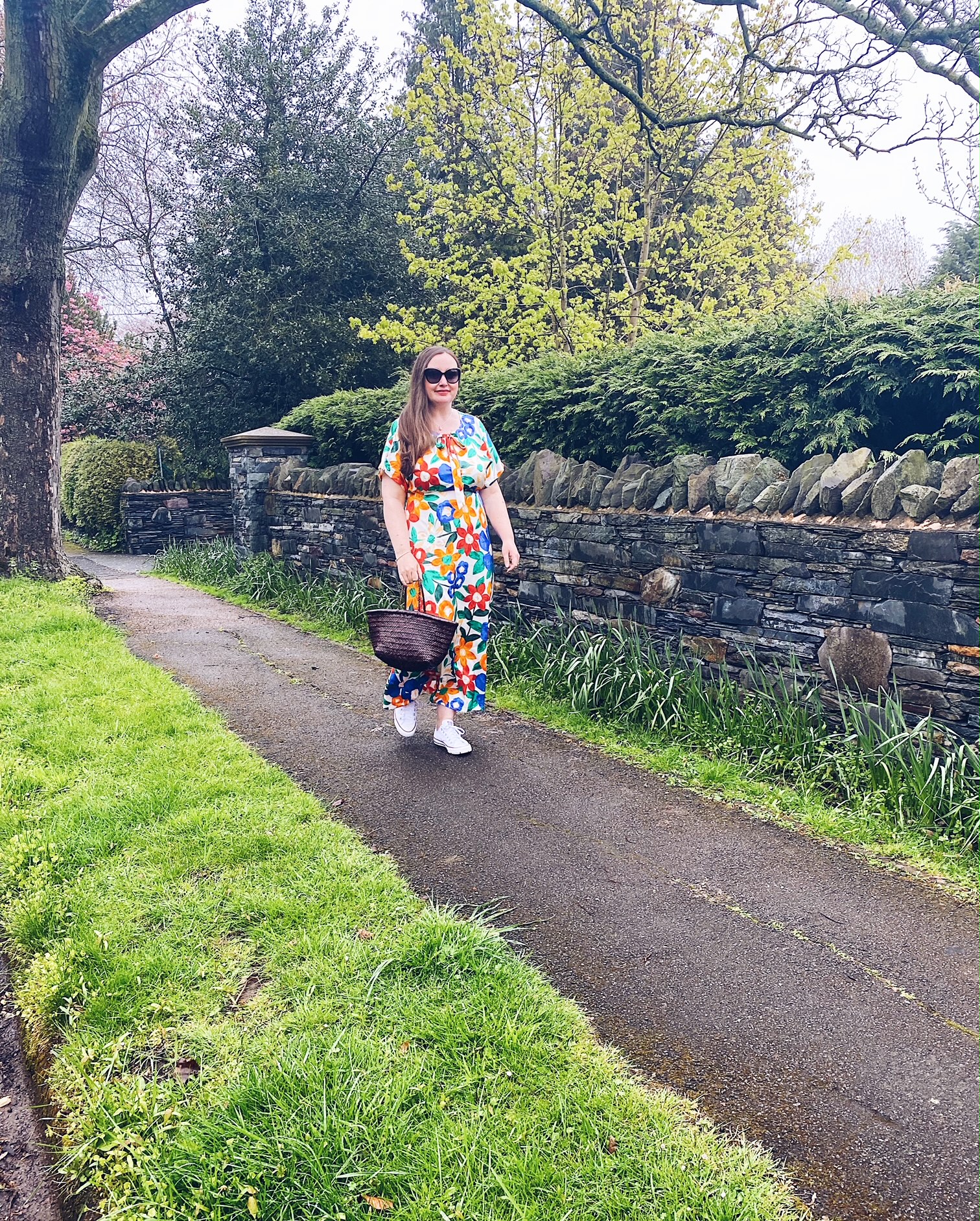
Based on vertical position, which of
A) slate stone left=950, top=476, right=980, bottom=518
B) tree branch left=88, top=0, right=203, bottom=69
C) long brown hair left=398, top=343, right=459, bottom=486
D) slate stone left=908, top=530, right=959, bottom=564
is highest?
→ tree branch left=88, top=0, right=203, bottom=69

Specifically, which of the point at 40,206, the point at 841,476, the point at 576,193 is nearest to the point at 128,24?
the point at 40,206

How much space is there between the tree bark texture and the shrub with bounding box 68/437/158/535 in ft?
21.3

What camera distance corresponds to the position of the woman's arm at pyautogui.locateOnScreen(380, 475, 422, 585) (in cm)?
395

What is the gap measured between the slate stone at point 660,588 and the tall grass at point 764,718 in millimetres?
215

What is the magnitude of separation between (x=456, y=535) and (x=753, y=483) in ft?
5.37

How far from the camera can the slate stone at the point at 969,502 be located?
3537 mm

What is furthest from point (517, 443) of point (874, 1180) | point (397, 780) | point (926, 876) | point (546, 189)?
point (546, 189)

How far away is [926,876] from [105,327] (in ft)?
70.4

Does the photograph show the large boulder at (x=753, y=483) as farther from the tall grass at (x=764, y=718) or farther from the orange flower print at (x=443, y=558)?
the orange flower print at (x=443, y=558)

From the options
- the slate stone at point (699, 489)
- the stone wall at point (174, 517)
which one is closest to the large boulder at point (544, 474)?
the slate stone at point (699, 489)

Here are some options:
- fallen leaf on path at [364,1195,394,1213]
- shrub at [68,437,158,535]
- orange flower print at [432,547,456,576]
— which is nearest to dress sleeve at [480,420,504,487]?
orange flower print at [432,547,456,576]

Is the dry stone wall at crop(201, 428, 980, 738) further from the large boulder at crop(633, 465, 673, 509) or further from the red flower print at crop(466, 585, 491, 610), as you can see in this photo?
the red flower print at crop(466, 585, 491, 610)

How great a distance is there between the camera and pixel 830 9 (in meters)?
6.47

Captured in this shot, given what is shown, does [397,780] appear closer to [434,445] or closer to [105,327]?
[434,445]
